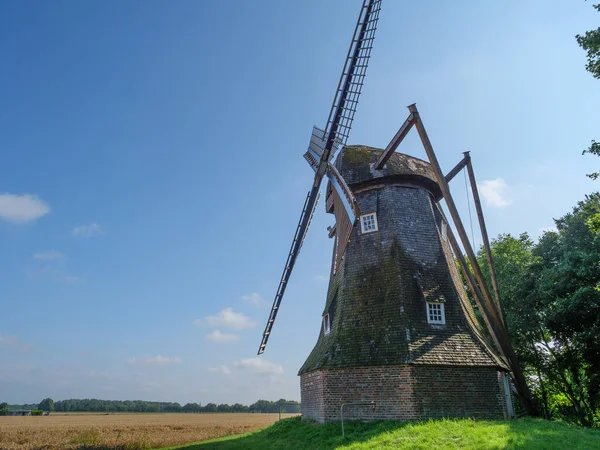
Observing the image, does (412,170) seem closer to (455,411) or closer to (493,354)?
(493,354)

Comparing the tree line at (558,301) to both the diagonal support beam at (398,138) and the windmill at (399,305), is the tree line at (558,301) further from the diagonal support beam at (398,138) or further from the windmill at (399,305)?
the diagonal support beam at (398,138)

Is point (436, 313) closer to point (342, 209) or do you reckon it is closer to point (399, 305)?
point (399, 305)

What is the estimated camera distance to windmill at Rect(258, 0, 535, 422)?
1539 centimetres

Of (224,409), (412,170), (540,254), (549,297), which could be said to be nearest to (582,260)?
(549,297)

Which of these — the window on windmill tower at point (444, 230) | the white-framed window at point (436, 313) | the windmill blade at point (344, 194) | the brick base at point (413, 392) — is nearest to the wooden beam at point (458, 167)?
the window on windmill tower at point (444, 230)

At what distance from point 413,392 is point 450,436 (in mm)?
2775

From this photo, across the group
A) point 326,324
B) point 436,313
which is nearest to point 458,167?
point 436,313

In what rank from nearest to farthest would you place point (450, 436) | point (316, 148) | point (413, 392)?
point (450, 436), point (413, 392), point (316, 148)

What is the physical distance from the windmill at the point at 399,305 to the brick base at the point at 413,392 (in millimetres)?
36

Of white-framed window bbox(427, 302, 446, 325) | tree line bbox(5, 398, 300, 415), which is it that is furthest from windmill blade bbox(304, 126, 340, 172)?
tree line bbox(5, 398, 300, 415)

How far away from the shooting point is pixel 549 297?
21.0m

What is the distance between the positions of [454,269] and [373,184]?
5483 millimetres

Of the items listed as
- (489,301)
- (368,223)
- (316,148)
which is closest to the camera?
(489,301)

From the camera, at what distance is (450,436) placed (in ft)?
39.8
